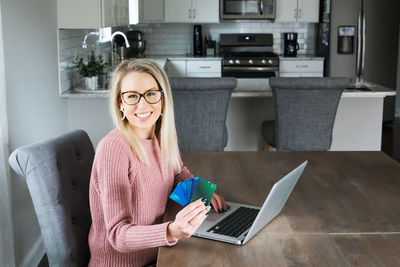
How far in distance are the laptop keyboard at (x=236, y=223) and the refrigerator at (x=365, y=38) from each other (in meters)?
5.10

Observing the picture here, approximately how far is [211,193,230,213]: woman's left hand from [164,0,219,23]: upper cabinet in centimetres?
508

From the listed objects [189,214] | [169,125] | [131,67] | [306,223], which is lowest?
[306,223]

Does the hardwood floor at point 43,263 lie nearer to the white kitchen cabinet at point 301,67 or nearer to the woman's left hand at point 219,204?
the woman's left hand at point 219,204

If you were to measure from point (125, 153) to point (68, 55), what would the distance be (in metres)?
2.45

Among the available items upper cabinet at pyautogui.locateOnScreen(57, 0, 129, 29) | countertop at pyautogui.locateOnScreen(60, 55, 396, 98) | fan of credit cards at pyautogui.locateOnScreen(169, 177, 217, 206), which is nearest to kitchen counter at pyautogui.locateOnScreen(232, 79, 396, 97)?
countertop at pyautogui.locateOnScreen(60, 55, 396, 98)

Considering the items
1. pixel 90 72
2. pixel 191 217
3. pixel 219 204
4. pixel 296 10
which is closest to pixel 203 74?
pixel 296 10

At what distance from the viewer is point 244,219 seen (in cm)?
166

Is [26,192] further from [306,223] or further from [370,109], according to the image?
[370,109]

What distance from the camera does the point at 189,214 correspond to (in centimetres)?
136

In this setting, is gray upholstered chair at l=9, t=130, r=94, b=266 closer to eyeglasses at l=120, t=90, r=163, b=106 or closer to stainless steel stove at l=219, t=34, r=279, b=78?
eyeglasses at l=120, t=90, r=163, b=106

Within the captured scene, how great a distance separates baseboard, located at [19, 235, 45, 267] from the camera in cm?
295

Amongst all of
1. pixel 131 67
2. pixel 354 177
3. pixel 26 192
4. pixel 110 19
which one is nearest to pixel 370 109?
pixel 110 19

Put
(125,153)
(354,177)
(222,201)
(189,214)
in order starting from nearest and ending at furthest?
1. (189,214)
2. (125,153)
3. (222,201)
4. (354,177)

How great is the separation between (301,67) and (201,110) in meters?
3.43
